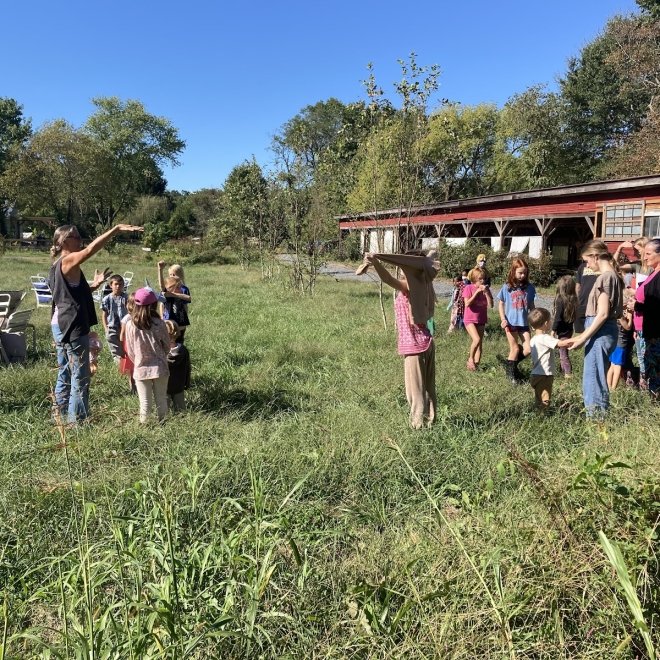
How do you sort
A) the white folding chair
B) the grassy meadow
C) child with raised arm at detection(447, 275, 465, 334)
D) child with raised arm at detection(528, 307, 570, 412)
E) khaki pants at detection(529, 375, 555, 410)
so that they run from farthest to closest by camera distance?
child with raised arm at detection(447, 275, 465, 334)
the white folding chair
khaki pants at detection(529, 375, 555, 410)
child with raised arm at detection(528, 307, 570, 412)
the grassy meadow

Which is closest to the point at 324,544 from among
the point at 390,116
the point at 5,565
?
the point at 5,565

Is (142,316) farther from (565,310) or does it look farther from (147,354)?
(565,310)

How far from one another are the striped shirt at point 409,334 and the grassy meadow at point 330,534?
0.66 m

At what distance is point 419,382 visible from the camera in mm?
4270

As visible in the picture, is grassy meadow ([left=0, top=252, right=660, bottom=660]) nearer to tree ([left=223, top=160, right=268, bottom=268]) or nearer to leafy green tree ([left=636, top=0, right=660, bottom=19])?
tree ([left=223, top=160, right=268, bottom=268])

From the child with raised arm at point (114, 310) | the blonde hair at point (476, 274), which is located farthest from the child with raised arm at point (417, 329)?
the child with raised arm at point (114, 310)

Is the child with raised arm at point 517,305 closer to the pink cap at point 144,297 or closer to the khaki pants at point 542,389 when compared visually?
the khaki pants at point 542,389

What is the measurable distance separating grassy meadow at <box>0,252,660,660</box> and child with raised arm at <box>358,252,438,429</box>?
0.27 m

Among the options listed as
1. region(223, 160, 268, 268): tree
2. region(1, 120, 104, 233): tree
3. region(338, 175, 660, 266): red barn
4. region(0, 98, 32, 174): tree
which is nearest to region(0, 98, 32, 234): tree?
region(0, 98, 32, 174): tree

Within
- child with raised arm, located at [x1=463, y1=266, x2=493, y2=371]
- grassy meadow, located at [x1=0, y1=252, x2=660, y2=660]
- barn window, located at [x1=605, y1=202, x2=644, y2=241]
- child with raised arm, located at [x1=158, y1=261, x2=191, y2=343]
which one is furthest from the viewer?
barn window, located at [x1=605, y1=202, x2=644, y2=241]

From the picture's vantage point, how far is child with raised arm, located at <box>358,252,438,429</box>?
13.7 ft

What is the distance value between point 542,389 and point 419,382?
1.52m

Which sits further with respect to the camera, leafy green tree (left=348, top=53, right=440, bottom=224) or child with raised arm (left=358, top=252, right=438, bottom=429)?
leafy green tree (left=348, top=53, right=440, bottom=224)

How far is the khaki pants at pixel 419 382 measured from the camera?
427 cm
